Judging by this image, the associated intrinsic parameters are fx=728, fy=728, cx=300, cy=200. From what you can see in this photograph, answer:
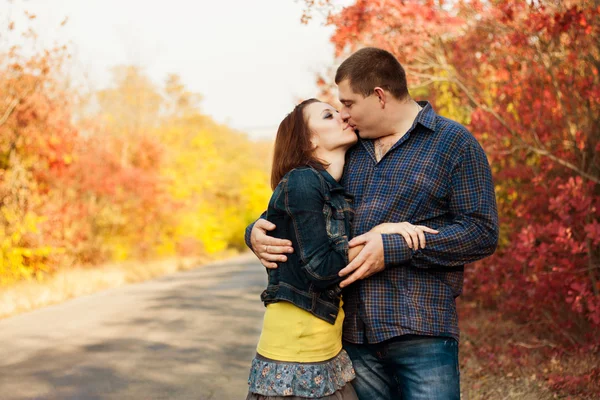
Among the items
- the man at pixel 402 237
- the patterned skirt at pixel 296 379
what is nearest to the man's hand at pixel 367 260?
the man at pixel 402 237

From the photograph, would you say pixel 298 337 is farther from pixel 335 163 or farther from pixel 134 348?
pixel 134 348

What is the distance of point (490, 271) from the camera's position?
7203 millimetres

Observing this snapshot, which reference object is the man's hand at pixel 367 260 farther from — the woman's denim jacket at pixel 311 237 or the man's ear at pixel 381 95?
the man's ear at pixel 381 95

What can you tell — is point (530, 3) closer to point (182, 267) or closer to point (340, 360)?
point (340, 360)

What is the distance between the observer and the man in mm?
2746

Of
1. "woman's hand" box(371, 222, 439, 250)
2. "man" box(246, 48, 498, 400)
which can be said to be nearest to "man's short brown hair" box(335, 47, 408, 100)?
"man" box(246, 48, 498, 400)

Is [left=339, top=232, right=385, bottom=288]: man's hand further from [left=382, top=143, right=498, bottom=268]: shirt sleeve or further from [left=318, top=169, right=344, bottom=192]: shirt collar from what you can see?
[left=318, top=169, right=344, bottom=192]: shirt collar

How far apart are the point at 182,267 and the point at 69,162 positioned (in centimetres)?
990

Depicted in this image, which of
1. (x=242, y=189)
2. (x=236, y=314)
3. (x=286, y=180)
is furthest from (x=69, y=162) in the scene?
(x=242, y=189)

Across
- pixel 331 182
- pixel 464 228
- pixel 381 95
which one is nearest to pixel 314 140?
pixel 331 182

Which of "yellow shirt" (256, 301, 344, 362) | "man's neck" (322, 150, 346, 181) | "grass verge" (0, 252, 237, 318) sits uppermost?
"man's neck" (322, 150, 346, 181)

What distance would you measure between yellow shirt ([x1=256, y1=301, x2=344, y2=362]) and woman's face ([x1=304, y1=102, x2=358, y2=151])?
26.5 inches

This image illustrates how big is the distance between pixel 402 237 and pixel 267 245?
544mm

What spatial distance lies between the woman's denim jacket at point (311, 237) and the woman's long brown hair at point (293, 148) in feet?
0.25
